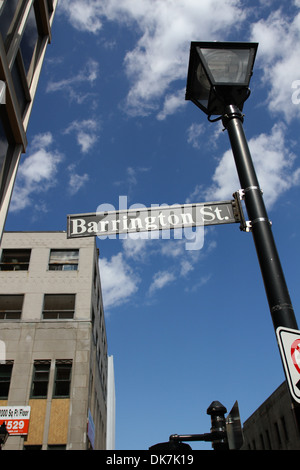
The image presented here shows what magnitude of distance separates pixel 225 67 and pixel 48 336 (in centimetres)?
2180

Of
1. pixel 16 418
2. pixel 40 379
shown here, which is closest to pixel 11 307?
pixel 40 379

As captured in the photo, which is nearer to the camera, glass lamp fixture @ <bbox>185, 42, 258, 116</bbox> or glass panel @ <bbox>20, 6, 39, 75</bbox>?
glass lamp fixture @ <bbox>185, 42, 258, 116</bbox>

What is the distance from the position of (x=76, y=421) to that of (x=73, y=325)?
18.2 feet

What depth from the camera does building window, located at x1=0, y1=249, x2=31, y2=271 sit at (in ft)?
86.3

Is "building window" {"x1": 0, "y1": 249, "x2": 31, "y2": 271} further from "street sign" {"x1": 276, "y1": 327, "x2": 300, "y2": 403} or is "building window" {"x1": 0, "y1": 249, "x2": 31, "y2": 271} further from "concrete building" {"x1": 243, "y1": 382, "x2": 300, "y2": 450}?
"street sign" {"x1": 276, "y1": 327, "x2": 300, "y2": 403}

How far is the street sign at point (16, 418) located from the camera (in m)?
19.8

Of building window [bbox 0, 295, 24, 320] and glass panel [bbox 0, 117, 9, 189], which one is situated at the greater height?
building window [bbox 0, 295, 24, 320]

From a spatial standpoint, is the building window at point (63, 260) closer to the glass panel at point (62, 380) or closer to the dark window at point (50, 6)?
the glass panel at point (62, 380)

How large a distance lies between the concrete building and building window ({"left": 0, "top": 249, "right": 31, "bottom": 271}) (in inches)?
759

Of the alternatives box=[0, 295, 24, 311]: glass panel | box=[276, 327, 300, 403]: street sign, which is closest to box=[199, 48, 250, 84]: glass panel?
box=[276, 327, 300, 403]: street sign

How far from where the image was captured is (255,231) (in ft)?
11.9
